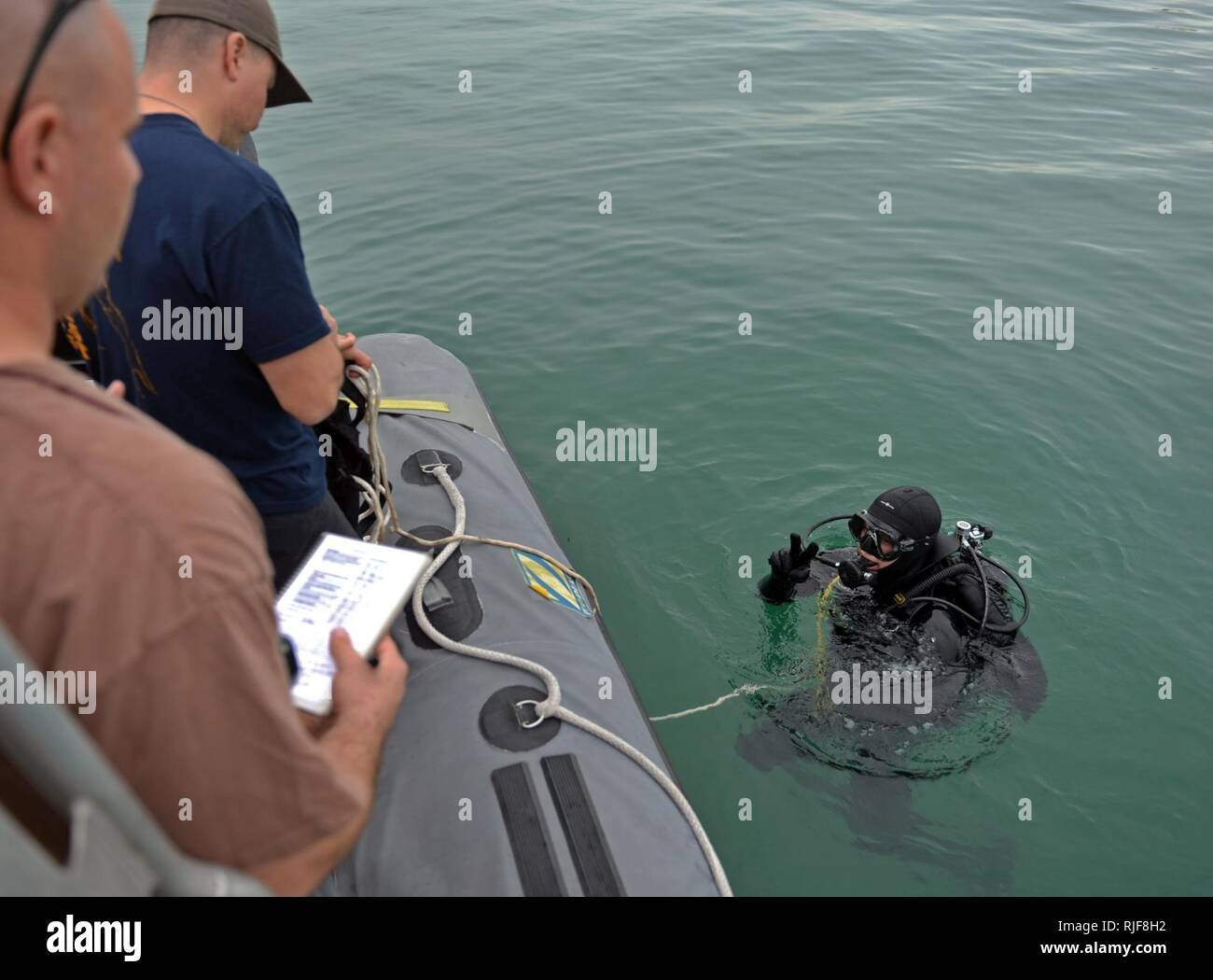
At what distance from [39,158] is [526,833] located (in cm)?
192

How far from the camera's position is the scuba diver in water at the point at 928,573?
13.0ft

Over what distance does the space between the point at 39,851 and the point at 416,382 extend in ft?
→ 14.4

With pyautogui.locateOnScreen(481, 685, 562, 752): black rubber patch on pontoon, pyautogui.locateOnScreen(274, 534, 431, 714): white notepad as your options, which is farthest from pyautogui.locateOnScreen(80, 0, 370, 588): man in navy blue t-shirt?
pyautogui.locateOnScreen(481, 685, 562, 752): black rubber patch on pontoon

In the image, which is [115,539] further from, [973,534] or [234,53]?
[973,534]

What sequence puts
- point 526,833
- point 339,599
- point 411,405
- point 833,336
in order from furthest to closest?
1. point 833,336
2. point 411,405
3. point 526,833
4. point 339,599

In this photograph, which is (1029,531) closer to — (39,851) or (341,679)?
(341,679)

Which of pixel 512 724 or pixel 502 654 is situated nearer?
pixel 512 724

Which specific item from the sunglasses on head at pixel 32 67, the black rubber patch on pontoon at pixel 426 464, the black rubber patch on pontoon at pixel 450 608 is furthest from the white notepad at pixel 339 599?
the black rubber patch on pontoon at pixel 426 464

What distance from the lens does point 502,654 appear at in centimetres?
279

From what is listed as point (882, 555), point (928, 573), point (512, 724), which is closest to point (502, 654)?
point (512, 724)

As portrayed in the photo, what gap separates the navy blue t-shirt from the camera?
78.3 inches

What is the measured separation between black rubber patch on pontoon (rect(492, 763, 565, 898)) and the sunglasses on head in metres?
1.87

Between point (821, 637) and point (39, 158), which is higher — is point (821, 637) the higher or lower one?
the lower one
